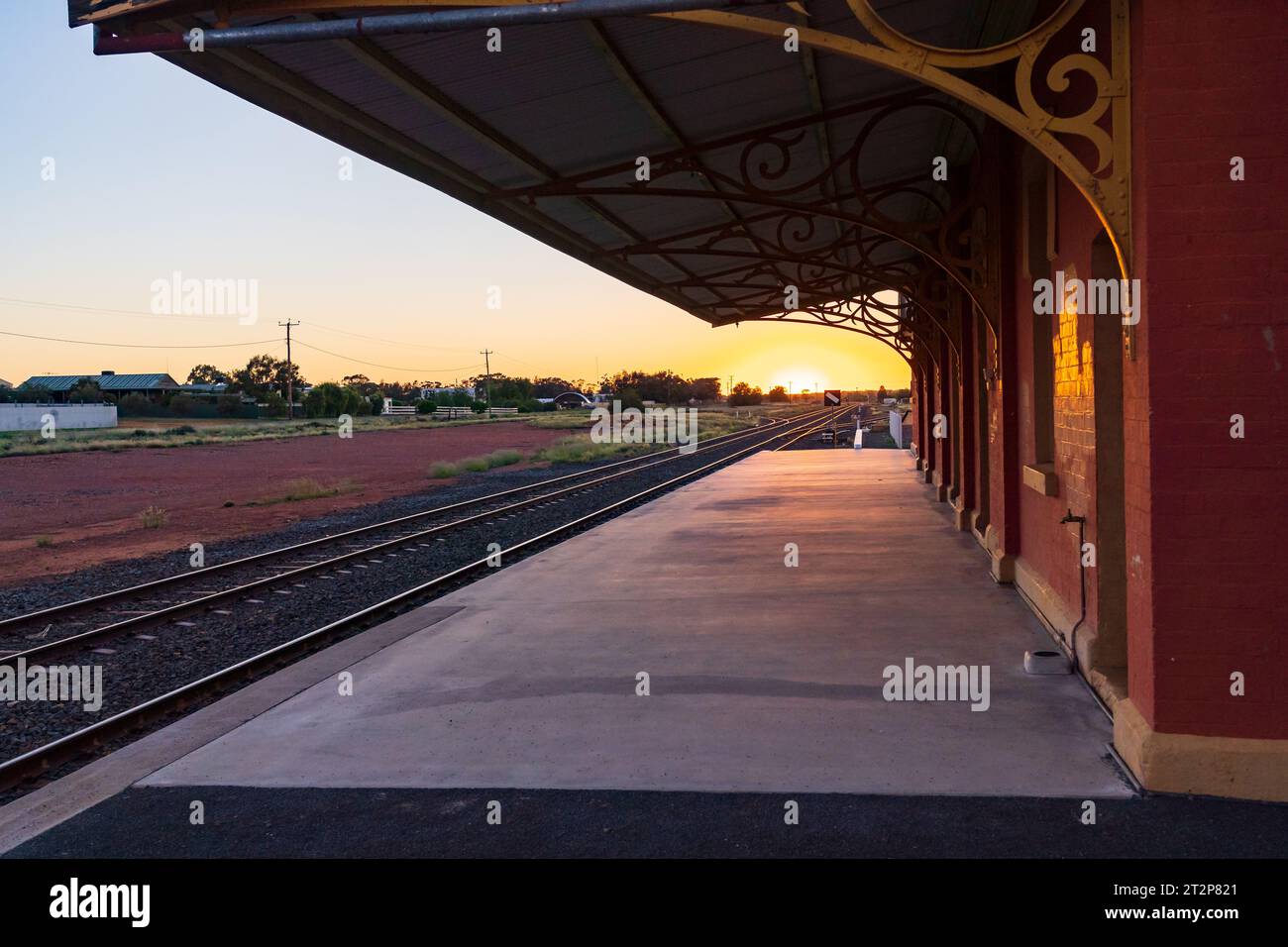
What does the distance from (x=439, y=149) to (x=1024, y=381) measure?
530 cm

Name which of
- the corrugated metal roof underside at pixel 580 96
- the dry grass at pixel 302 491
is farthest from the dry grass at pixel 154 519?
the corrugated metal roof underside at pixel 580 96

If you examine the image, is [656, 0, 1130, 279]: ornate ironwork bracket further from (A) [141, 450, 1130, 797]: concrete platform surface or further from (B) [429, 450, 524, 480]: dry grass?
(B) [429, 450, 524, 480]: dry grass

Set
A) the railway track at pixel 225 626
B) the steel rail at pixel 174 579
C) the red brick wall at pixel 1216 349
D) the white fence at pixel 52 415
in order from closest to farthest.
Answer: the red brick wall at pixel 1216 349 → the railway track at pixel 225 626 → the steel rail at pixel 174 579 → the white fence at pixel 52 415

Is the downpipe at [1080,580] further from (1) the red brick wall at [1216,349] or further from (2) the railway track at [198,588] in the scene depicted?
(2) the railway track at [198,588]

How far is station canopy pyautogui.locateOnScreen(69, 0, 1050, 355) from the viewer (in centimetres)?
→ 567

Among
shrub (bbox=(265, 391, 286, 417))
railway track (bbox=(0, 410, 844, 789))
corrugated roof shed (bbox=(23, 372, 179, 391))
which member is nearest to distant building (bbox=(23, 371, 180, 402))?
corrugated roof shed (bbox=(23, 372, 179, 391))

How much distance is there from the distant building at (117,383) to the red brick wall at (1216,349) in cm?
13441

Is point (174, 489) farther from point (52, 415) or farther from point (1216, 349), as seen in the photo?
point (52, 415)

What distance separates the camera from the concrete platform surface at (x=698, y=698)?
16.7 feet

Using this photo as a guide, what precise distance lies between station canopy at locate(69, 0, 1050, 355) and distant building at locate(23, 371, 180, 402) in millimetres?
127396

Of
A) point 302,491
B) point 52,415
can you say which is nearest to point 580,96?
point 302,491

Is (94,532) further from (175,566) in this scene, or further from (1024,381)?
(1024,381)

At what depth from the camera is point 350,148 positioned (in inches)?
306
